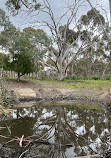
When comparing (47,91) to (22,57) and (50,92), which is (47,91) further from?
(22,57)

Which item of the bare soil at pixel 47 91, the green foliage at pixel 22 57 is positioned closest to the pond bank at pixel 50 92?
the bare soil at pixel 47 91

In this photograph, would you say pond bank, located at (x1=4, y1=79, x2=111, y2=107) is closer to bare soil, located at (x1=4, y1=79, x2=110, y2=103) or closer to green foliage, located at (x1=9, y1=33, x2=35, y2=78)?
bare soil, located at (x1=4, y1=79, x2=110, y2=103)

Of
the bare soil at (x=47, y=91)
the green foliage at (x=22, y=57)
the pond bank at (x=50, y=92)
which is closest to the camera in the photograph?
the pond bank at (x=50, y=92)

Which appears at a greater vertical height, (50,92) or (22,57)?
(22,57)

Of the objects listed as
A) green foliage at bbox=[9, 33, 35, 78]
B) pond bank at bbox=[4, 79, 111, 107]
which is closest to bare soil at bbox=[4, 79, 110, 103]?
pond bank at bbox=[4, 79, 111, 107]

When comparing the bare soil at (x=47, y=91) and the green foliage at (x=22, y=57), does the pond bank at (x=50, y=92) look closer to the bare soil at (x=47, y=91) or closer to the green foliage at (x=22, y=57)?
the bare soil at (x=47, y=91)

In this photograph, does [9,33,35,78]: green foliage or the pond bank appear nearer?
the pond bank

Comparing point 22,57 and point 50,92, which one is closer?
point 22,57

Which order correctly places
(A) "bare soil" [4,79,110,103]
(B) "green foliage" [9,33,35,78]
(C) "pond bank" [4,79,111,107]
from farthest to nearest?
(B) "green foliage" [9,33,35,78], (A) "bare soil" [4,79,110,103], (C) "pond bank" [4,79,111,107]

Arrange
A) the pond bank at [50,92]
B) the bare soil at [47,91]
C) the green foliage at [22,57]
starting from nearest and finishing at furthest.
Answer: the pond bank at [50,92] → the bare soil at [47,91] → the green foliage at [22,57]

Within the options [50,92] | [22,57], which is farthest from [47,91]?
[22,57]

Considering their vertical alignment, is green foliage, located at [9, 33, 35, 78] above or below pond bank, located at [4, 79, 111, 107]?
above

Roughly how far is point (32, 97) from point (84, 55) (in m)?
21.7

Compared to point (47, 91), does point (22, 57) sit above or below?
above
